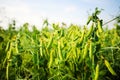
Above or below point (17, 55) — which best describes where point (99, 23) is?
above

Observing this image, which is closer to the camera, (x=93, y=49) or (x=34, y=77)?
(x=93, y=49)

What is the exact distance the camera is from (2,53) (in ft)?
8.91

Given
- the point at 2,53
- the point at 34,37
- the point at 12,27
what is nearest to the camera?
the point at 34,37

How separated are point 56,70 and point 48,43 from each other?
241 mm

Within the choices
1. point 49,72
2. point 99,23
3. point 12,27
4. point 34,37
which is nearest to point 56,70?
point 49,72

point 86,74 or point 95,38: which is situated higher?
point 95,38

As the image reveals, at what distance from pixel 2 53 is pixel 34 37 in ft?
2.09

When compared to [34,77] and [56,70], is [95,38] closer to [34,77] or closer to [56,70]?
[56,70]

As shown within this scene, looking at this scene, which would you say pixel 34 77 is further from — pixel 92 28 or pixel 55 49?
pixel 92 28

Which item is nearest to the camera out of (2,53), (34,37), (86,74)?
(86,74)

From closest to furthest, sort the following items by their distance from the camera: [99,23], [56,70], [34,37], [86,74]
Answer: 1. [99,23]
2. [86,74]
3. [56,70]
4. [34,37]

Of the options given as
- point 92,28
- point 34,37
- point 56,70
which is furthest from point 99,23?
point 34,37

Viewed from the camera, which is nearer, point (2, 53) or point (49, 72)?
point (49, 72)

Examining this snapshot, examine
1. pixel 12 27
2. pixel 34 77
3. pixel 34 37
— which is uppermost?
pixel 12 27
